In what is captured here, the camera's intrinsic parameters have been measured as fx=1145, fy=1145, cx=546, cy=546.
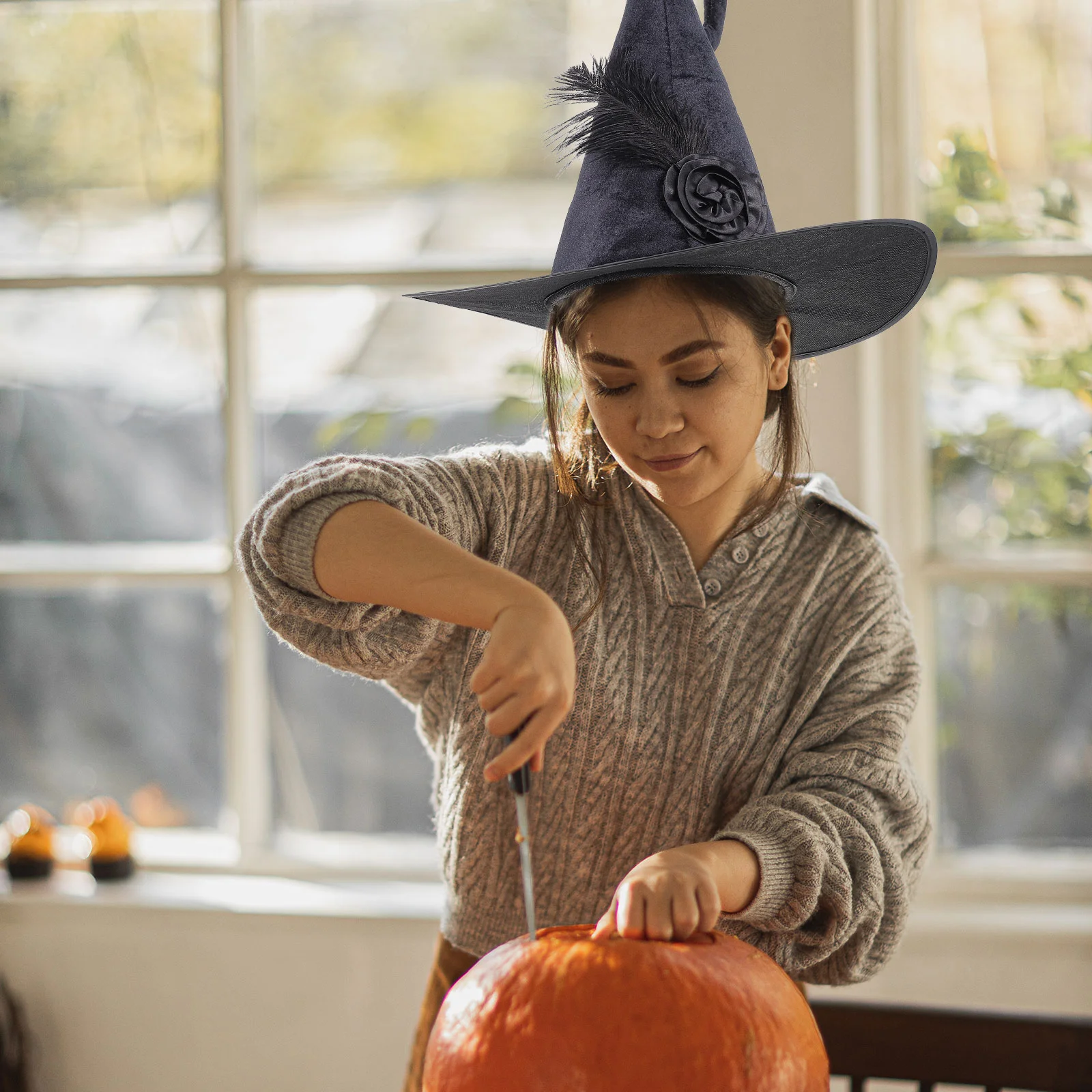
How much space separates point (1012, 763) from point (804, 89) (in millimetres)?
904

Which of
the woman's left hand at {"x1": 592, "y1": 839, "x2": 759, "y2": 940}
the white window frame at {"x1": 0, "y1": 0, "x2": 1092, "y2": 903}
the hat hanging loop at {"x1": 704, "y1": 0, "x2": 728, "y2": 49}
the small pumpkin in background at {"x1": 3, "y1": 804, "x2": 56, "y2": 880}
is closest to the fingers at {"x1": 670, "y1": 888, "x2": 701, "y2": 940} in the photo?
the woman's left hand at {"x1": 592, "y1": 839, "x2": 759, "y2": 940}

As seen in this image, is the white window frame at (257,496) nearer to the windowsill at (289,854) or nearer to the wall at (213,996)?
the windowsill at (289,854)

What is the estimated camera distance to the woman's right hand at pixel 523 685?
0.57 metres

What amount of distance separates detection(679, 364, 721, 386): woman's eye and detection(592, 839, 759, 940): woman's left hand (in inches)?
12.3

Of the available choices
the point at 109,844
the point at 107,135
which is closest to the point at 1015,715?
the point at 109,844

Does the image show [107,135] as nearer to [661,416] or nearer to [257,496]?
[257,496]

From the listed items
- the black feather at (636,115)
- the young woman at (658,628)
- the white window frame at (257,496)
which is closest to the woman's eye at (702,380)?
the young woman at (658,628)

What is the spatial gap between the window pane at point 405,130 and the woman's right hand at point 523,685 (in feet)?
3.41

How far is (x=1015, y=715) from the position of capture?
4.98 feet

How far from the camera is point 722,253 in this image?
2.46 ft

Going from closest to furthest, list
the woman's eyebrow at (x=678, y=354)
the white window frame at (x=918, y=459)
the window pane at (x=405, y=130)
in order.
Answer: the woman's eyebrow at (x=678, y=354), the white window frame at (x=918, y=459), the window pane at (x=405, y=130)

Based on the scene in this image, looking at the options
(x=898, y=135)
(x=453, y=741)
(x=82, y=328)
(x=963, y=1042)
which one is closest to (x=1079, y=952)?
(x=963, y=1042)

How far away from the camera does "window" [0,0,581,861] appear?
61.5 inches

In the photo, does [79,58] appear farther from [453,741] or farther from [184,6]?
[453,741]
